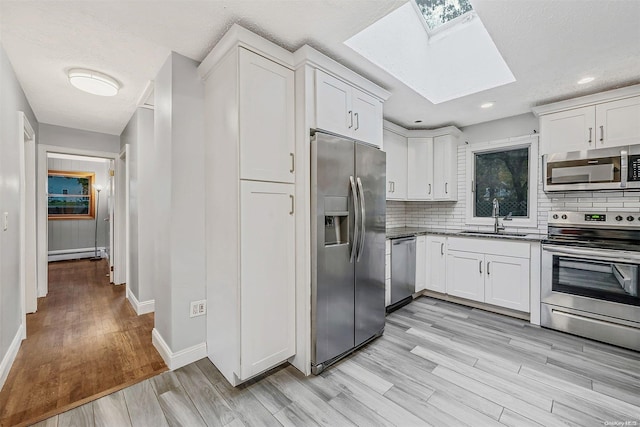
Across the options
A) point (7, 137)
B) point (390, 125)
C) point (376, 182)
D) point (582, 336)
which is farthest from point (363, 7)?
point (582, 336)

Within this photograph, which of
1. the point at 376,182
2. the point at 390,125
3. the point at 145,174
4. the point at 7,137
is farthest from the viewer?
the point at 390,125

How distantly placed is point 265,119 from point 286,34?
598 millimetres

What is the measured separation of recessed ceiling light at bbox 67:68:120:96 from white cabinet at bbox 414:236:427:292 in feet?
12.1

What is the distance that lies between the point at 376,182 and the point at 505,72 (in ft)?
5.21

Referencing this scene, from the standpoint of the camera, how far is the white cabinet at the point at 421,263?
3592 mm

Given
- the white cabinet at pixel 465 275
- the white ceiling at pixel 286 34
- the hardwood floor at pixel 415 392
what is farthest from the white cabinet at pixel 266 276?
the white cabinet at pixel 465 275

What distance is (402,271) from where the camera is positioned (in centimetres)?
329

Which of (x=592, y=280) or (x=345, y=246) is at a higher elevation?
(x=345, y=246)

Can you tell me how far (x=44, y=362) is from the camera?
2176mm

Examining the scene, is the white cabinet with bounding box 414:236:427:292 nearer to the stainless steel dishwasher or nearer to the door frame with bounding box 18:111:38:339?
the stainless steel dishwasher

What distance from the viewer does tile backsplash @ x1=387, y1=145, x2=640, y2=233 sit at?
2.83 metres

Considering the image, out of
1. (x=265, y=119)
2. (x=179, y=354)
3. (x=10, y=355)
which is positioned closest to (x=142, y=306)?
(x=10, y=355)

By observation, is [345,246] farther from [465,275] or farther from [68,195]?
[68,195]

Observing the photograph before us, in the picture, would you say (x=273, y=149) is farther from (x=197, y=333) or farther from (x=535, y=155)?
(x=535, y=155)
